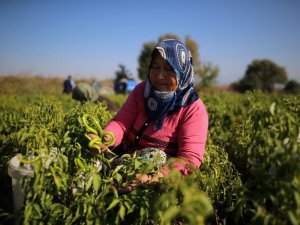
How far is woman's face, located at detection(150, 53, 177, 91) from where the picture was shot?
2.02 metres

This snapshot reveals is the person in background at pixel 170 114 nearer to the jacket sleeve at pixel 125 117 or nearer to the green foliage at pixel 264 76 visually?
the jacket sleeve at pixel 125 117


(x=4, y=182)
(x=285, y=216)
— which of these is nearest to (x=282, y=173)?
(x=285, y=216)

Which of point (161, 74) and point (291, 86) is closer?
point (161, 74)

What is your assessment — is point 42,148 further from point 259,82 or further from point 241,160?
point 259,82

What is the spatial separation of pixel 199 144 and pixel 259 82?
34.4 metres

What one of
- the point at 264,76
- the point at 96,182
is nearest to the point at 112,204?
the point at 96,182

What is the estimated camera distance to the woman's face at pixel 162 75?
202 centimetres

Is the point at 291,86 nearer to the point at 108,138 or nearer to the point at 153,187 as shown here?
the point at 108,138

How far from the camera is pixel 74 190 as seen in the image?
59.1 inches

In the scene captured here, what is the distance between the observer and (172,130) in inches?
80.7

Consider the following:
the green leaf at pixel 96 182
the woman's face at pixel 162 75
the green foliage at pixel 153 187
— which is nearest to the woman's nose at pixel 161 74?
the woman's face at pixel 162 75

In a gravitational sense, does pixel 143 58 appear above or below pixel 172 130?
above

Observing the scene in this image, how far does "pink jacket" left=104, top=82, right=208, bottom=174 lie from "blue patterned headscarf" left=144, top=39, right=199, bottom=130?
0.19ft

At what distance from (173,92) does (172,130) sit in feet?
1.00
